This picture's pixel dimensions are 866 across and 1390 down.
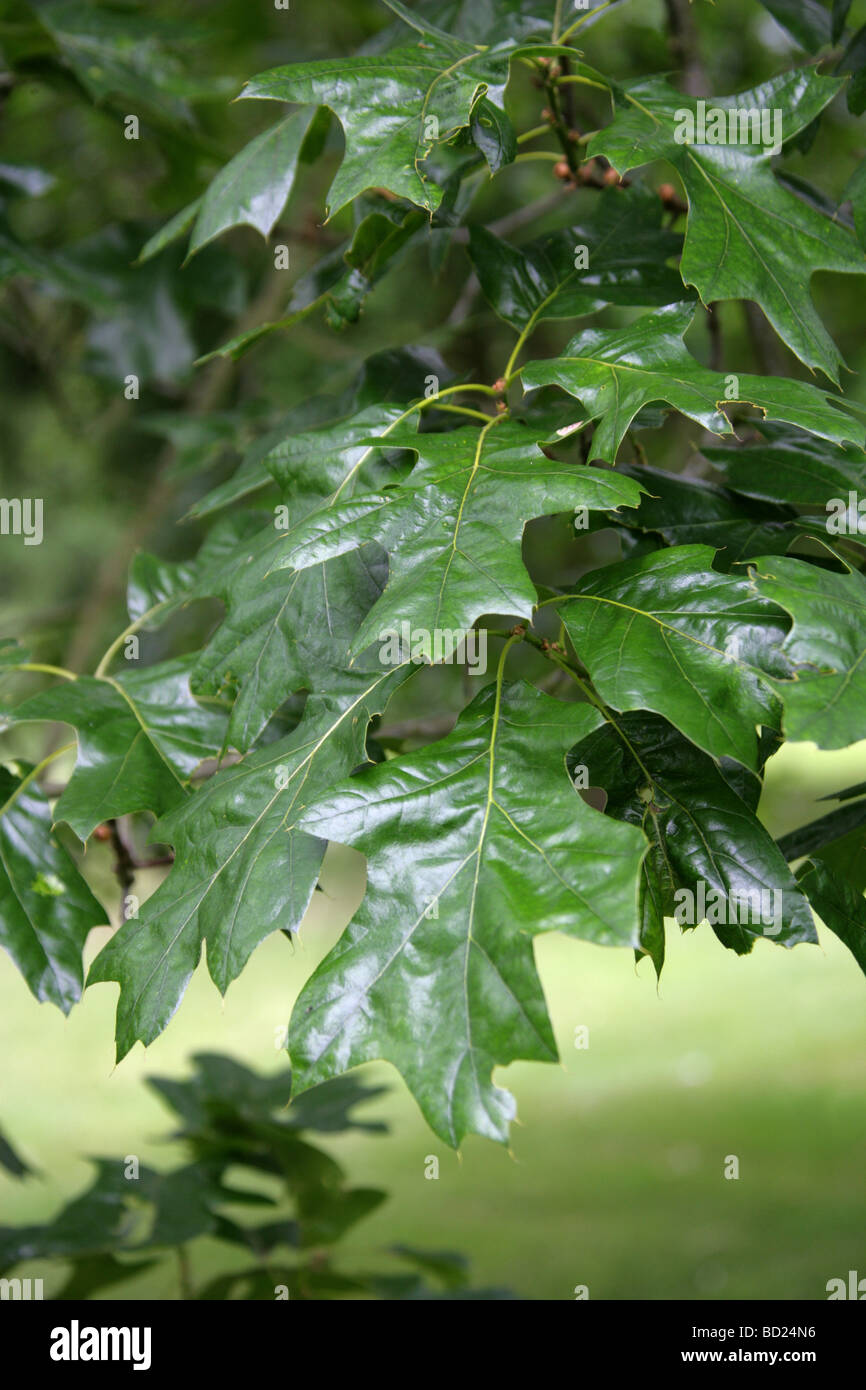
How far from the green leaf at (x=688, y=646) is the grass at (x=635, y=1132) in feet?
7.25

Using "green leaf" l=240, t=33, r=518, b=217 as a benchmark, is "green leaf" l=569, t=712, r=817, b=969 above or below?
below

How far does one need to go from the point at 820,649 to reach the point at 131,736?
0.68 meters

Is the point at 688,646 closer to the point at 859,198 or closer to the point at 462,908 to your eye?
the point at 462,908

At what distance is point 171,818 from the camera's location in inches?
40.3

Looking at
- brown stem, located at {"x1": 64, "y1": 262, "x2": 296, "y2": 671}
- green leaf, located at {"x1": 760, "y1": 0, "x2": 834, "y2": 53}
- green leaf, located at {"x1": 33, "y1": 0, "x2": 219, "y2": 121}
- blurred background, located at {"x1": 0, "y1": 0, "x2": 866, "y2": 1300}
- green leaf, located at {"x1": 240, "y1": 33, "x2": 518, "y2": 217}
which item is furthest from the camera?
brown stem, located at {"x1": 64, "y1": 262, "x2": 296, "y2": 671}

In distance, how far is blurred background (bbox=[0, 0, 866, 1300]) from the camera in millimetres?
2326

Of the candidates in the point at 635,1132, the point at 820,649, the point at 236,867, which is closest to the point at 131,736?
the point at 236,867

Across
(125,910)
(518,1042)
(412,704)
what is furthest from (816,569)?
(412,704)

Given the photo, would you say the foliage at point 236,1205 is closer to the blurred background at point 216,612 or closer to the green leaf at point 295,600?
the blurred background at point 216,612

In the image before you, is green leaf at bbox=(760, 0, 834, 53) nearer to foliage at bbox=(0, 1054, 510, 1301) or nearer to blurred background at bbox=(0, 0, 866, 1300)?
blurred background at bbox=(0, 0, 866, 1300)

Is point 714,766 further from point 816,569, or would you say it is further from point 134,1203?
point 134,1203

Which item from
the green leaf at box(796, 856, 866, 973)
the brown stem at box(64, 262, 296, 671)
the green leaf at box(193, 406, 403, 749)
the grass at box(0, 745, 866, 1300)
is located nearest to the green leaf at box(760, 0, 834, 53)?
the green leaf at box(193, 406, 403, 749)

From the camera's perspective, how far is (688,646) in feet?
2.83

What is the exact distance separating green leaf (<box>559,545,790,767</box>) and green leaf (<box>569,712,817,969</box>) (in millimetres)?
93
